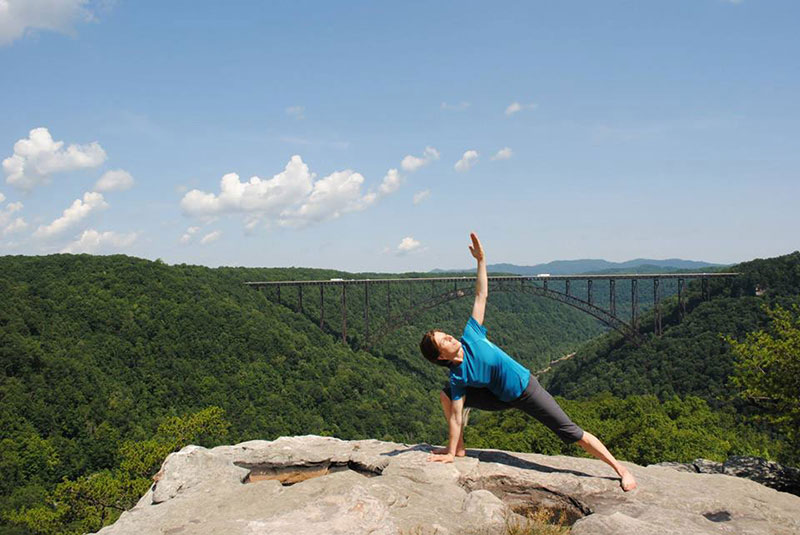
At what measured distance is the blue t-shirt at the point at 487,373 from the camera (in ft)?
17.5

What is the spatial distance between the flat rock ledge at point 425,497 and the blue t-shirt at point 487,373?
0.93 m

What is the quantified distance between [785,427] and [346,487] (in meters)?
12.4

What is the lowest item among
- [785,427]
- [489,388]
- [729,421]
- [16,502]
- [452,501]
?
[16,502]

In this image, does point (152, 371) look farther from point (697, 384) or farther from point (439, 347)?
point (697, 384)

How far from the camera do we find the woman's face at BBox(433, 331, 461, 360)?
5145 millimetres

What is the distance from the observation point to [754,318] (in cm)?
4434

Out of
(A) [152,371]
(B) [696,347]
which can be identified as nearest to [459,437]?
(A) [152,371]

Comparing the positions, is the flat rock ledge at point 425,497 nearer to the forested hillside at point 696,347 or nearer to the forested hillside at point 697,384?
the forested hillside at point 697,384

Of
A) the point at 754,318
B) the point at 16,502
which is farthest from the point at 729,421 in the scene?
the point at 16,502

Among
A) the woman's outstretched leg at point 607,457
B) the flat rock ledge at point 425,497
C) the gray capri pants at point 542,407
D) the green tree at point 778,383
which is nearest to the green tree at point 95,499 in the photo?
the flat rock ledge at point 425,497

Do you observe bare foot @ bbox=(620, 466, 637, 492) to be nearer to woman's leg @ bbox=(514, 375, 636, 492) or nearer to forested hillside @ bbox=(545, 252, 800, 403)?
woman's leg @ bbox=(514, 375, 636, 492)

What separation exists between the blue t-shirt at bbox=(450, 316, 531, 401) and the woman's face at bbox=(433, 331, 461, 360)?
0.75 feet

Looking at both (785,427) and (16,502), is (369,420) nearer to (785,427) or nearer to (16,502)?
(16,502)

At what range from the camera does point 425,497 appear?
495cm
